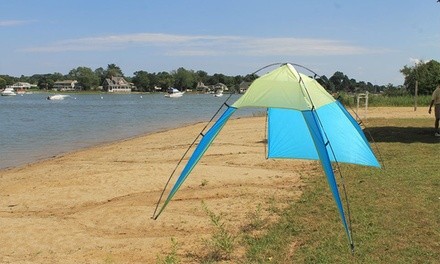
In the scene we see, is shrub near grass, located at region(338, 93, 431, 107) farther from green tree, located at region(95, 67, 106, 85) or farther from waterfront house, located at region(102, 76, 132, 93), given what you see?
green tree, located at region(95, 67, 106, 85)

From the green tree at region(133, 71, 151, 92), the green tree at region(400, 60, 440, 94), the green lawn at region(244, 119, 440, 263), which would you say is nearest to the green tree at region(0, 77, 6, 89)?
the green tree at region(133, 71, 151, 92)

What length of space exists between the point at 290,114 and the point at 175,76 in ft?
455

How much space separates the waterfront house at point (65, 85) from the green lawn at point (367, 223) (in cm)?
15334

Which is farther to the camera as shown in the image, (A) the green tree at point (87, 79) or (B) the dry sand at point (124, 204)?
(A) the green tree at point (87, 79)

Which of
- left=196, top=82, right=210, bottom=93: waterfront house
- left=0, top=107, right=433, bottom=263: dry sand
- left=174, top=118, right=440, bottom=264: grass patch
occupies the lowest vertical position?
left=0, top=107, right=433, bottom=263: dry sand

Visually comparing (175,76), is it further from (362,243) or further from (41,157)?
(362,243)

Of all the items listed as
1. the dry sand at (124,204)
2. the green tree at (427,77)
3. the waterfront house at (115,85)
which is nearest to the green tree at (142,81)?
the waterfront house at (115,85)

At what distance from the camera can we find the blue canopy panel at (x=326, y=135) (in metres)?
8.26

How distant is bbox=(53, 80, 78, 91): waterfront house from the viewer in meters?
155

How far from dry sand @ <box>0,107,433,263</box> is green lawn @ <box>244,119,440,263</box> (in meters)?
0.65

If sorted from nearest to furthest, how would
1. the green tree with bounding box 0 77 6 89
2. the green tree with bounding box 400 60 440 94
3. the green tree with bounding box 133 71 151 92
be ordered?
the green tree with bounding box 400 60 440 94, the green tree with bounding box 133 71 151 92, the green tree with bounding box 0 77 6 89

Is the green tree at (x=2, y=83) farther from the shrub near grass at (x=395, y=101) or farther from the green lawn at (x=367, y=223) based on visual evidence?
the green lawn at (x=367, y=223)

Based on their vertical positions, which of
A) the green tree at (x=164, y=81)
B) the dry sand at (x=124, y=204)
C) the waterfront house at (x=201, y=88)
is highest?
the green tree at (x=164, y=81)

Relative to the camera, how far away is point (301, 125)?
942cm
